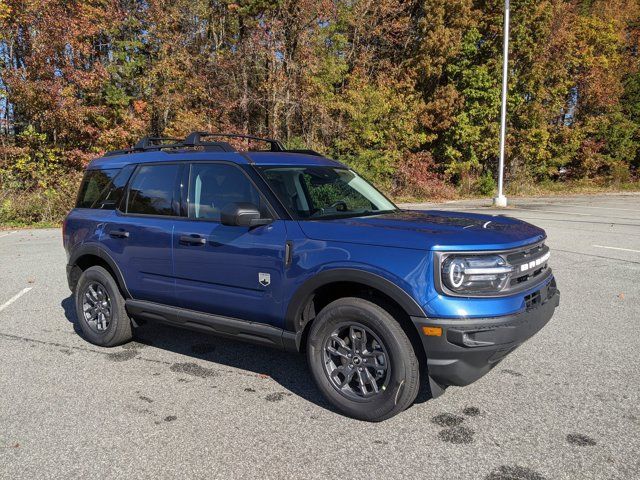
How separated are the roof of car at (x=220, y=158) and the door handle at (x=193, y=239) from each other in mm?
653

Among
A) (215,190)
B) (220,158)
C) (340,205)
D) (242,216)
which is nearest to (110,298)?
(215,190)

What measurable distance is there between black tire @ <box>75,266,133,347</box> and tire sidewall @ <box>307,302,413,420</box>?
6.93 feet

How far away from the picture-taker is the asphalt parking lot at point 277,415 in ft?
9.29

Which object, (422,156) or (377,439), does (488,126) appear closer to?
(422,156)

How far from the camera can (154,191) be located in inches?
179

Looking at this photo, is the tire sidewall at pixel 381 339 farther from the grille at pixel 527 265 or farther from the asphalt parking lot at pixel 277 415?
the grille at pixel 527 265

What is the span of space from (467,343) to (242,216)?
5.53ft

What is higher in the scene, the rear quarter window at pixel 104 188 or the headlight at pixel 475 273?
the rear quarter window at pixel 104 188

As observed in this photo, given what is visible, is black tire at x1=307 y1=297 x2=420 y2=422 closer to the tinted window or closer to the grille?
the grille

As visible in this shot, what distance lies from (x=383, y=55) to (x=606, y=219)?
16.9 metres

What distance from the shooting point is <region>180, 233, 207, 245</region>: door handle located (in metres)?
3.97

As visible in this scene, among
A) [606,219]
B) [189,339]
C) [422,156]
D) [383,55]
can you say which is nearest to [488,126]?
[422,156]

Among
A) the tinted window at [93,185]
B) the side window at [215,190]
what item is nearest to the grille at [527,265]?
the side window at [215,190]

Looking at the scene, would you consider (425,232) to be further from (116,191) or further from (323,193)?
(116,191)
